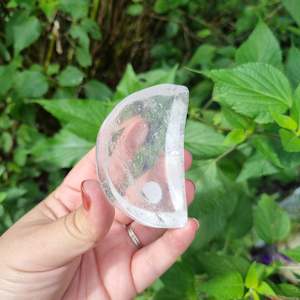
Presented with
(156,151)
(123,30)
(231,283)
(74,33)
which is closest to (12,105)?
(74,33)

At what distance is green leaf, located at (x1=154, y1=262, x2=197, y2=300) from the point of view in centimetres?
89

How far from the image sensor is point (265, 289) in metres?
0.74

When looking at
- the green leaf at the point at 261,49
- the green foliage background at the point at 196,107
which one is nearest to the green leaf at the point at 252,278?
the green foliage background at the point at 196,107

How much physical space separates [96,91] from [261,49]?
1.74 ft

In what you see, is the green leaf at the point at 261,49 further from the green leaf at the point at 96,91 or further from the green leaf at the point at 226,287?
the green leaf at the point at 96,91

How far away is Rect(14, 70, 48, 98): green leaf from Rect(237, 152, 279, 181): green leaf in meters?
0.55

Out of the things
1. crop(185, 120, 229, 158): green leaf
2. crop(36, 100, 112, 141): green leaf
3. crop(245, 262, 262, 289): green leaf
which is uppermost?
crop(36, 100, 112, 141): green leaf

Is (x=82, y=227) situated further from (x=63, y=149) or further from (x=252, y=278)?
(x=63, y=149)

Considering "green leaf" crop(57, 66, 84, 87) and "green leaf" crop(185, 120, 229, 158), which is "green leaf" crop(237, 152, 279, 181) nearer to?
"green leaf" crop(185, 120, 229, 158)

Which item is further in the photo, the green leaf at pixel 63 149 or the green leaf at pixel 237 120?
the green leaf at pixel 63 149

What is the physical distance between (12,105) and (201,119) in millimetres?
466

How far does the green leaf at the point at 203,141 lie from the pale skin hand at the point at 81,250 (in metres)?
0.10

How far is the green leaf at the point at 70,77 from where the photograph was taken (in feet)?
3.77

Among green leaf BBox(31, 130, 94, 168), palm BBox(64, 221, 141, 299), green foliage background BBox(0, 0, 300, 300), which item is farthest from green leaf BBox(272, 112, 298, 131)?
green leaf BBox(31, 130, 94, 168)
